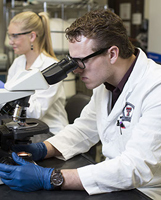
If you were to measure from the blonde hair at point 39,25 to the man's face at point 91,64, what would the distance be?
99cm

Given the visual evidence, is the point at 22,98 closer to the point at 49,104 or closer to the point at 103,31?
the point at 103,31

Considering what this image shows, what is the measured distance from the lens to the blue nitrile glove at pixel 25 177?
3.27 ft

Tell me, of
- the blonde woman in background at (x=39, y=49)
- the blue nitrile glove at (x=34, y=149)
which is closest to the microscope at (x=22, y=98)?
the blue nitrile glove at (x=34, y=149)

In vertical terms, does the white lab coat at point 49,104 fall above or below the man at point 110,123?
below

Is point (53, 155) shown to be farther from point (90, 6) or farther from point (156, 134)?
point (90, 6)

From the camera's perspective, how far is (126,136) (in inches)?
48.7

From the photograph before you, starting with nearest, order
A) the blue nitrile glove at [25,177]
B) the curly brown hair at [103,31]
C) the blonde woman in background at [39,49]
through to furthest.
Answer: the blue nitrile glove at [25,177] < the curly brown hair at [103,31] < the blonde woman in background at [39,49]

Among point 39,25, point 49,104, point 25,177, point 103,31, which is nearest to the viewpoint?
point 25,177

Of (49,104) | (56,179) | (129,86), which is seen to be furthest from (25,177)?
(49,104)

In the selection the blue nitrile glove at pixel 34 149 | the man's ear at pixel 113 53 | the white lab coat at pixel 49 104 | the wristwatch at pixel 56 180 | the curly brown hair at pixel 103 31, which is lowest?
the white lab coat at pixel 49 104

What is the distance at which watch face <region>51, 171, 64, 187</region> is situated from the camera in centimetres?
101

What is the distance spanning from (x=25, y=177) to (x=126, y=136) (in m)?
0.46

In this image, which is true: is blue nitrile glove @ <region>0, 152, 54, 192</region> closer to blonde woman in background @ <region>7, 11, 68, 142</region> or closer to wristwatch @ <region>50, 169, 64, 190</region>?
wristwatch @ <region>50, 169, 64, 190</region>

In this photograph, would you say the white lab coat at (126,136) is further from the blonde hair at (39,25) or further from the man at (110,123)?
the blonde hair at (39,25)
